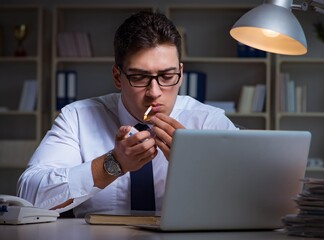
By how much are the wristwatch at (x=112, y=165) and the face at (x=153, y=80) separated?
10.2 inches

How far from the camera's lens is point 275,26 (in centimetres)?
175

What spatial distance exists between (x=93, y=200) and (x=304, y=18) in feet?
11.8

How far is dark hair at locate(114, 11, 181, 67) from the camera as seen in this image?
7.24 feet

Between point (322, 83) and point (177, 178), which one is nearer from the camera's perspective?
point (177, 178)

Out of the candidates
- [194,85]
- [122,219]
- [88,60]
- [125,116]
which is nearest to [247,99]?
[194,85]

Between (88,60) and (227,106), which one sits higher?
(88,60)

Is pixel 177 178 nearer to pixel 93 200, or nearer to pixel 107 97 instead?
pixel 93 200

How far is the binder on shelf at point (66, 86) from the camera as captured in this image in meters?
5.38

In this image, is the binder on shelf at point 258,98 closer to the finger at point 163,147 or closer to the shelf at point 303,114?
the shelf at point 303,114

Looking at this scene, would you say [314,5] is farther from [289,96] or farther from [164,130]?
[289,96]

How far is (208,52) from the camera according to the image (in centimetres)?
556

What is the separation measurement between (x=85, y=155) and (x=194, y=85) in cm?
302

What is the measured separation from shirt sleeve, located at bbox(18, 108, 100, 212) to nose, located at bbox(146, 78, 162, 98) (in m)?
0.28

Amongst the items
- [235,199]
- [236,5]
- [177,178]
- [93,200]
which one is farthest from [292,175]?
[236,5]
